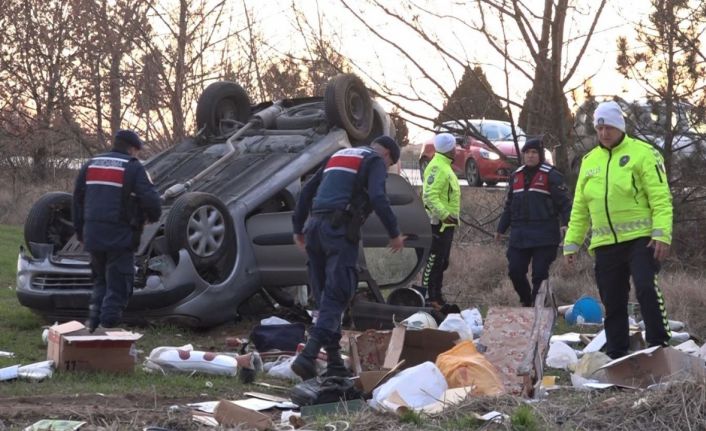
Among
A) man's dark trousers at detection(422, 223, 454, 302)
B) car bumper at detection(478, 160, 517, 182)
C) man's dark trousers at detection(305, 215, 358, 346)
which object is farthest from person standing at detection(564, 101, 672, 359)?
car bumper at detection(478, 160, 517, 182)

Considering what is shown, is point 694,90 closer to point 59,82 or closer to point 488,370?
point 488,370

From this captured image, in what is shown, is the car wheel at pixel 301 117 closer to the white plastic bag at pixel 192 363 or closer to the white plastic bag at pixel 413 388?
the white plastic bag at pixel 192 363

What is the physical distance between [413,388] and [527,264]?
3.90 m

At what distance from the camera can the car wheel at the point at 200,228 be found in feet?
29.7

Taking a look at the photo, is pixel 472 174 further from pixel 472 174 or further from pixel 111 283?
pixel 111 283

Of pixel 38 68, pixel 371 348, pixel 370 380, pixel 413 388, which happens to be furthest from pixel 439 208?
pixel 38 68

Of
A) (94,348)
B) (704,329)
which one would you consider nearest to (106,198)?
(94,348)

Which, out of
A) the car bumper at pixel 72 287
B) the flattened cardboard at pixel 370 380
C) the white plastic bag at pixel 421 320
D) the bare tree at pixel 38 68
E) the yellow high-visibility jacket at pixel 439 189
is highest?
the bare tree at pixel 38 68

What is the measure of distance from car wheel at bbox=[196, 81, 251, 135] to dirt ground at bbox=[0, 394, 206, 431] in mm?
5141

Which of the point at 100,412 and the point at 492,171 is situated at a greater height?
the point at 492,171

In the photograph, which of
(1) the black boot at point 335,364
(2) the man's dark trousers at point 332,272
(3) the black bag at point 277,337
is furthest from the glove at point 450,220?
(1) the black boot at point 335,364

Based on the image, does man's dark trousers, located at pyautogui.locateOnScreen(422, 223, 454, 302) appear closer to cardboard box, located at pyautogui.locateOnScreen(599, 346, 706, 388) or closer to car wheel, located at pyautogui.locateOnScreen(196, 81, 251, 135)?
car wheel, located at pyautogui.locateOnScreen(196, 81, 251, 135)

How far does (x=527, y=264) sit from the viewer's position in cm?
979

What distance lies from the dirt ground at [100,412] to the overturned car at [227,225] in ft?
9.55
